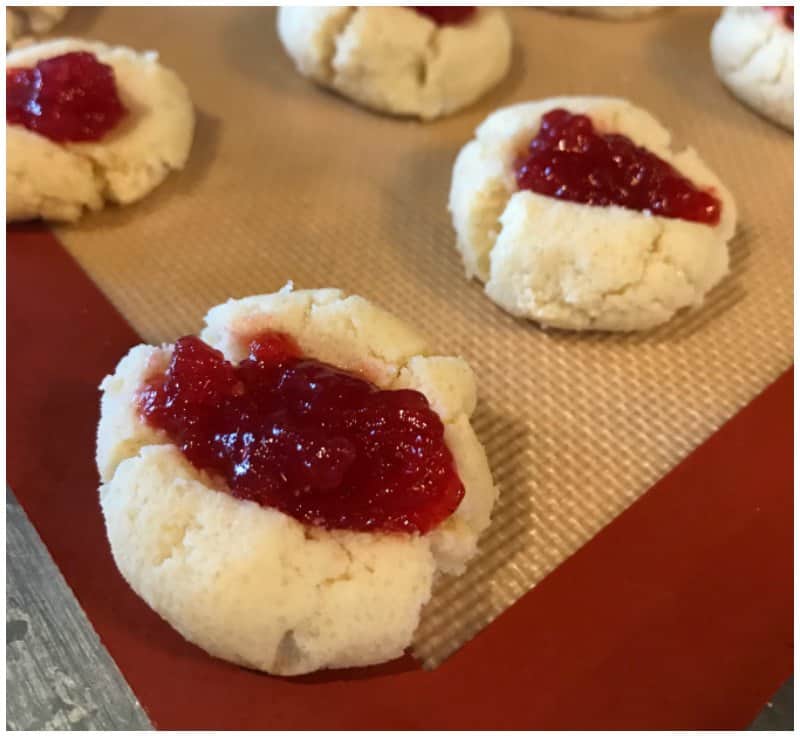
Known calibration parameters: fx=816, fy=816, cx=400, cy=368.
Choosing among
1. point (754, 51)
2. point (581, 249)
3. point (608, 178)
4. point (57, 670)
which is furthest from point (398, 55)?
point (57, 670)

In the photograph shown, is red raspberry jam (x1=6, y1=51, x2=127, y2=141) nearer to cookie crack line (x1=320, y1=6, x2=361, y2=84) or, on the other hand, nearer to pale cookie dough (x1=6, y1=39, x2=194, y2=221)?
pale cookie dough (x1=6, y1=39, x2=194, y2=221)

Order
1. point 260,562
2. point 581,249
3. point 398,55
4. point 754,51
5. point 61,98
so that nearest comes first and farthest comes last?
1. point 260,562
2. point 581,249
3. point 61,98
4. point 398,55
5. point 754,51

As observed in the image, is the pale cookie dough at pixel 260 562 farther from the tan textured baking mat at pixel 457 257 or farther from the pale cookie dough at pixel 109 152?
the pale cookie dough at pixel 109 152

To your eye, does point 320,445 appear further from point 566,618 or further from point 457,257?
point 457,257

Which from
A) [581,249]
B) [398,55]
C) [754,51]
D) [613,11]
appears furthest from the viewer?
[613,11]

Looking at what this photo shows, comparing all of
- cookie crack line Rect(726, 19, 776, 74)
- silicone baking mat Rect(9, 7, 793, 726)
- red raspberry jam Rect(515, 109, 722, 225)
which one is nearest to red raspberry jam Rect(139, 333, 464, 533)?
silicone baking mat Rect(9, 7, 793, 726)

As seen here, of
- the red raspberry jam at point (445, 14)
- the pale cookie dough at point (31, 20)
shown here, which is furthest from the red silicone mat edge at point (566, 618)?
the red raspberry jam at point (445, 14)
